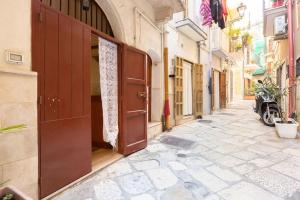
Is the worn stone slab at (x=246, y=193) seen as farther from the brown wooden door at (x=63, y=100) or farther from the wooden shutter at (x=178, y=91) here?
the wooden shutter at (x=178, y=91)

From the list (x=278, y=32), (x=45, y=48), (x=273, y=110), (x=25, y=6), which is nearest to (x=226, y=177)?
(x=45, y=48)

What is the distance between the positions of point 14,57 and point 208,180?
9.00ft

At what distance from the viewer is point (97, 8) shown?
12.7ft

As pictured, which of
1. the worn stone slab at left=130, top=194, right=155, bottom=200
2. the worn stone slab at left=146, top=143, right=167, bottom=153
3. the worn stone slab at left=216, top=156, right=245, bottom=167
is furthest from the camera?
the worn stone slab at left=146, top=143, right=167, bottom=153

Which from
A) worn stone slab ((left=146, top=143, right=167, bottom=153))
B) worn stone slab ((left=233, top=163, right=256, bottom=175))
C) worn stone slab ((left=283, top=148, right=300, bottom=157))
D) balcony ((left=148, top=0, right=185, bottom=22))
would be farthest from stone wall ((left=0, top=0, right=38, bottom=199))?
worn stone slab ((left=283, top=148, right=300, bottom=157))

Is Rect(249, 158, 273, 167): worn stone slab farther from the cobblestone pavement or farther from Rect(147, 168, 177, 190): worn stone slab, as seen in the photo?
Rect(147, 168, 177, 190): worn stone slab

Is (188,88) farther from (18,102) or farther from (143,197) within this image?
(18,102)

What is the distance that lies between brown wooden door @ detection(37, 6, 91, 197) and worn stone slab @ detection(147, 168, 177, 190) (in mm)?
957

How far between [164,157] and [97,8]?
311 centimetres

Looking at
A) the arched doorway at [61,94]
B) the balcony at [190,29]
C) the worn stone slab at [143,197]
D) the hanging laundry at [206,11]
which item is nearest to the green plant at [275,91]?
the balcony at [190,29]

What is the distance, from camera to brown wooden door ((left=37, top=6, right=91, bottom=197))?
2.30m

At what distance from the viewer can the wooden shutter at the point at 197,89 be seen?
8.25 m

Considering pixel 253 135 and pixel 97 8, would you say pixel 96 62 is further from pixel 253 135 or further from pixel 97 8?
pixel 253 135

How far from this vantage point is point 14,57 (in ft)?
6.44
